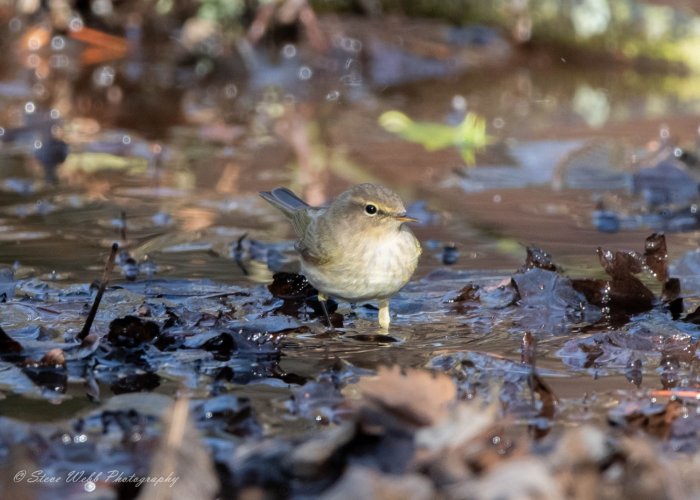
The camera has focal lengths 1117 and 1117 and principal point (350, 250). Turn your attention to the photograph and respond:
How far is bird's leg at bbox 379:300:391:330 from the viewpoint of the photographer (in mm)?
5523

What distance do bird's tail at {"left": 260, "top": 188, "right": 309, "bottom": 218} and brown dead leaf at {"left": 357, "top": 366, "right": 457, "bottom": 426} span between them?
3112mm

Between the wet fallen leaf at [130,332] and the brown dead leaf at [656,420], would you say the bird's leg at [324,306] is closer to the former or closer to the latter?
the wet fallen leaf at [130,332]

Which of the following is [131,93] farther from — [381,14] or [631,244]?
[631,244]

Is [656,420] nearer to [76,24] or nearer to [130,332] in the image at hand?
[130,332]

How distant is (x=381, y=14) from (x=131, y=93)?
3810 mm

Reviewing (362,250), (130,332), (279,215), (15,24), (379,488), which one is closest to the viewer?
(379,488)

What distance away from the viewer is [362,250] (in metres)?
5.66

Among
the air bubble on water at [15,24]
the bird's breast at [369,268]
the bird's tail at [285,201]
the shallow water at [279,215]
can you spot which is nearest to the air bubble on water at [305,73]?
the shallow water at [279,215]

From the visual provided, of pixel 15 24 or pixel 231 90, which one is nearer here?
pixel 231 90

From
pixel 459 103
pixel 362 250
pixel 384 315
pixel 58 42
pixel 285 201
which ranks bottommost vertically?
pixel 384 315

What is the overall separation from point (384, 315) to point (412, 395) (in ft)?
6.55

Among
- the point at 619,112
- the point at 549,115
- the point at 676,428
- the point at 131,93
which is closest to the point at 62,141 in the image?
the point at 131,93

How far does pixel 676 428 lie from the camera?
12.8 feet

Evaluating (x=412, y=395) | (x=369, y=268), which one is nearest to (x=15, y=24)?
(x=369, y=268)
